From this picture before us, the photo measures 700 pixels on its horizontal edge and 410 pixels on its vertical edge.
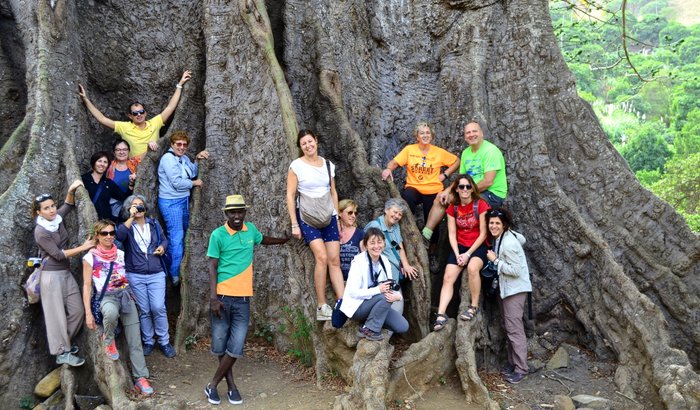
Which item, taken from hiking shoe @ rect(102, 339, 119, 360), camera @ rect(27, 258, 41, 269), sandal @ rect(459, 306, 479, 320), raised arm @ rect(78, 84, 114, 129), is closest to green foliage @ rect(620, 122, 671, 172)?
sandal @ rect(459, 306, 479, 320)

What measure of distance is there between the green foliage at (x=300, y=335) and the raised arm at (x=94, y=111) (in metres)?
3.08

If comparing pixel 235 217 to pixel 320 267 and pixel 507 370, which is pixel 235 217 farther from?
pixel 507 370

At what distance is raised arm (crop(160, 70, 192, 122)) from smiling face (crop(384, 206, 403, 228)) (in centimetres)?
327

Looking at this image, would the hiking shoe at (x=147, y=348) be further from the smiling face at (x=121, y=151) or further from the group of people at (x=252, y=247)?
the smiling face at (x=121, y=151)

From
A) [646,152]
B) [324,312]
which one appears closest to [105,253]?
[324,312]

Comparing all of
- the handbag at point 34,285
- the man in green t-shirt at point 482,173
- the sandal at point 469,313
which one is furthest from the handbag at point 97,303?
the sandal at point 469,313

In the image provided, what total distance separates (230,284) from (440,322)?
2013 mm

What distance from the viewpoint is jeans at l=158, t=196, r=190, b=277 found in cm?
750

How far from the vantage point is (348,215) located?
6.47 m

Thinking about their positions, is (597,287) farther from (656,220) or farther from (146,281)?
(146,281)

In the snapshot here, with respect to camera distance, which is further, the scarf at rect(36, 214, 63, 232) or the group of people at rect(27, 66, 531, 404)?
the scarf at rect(36, 214, 63, 232)

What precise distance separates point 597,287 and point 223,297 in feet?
12.8

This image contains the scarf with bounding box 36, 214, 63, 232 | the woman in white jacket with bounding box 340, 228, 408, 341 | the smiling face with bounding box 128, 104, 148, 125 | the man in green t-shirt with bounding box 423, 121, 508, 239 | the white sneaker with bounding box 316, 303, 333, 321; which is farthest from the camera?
the smiling face with bounding box 128, 104, 148, 125

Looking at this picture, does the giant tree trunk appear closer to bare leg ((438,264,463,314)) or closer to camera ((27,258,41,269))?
bare leg ((438,264,463,314))
